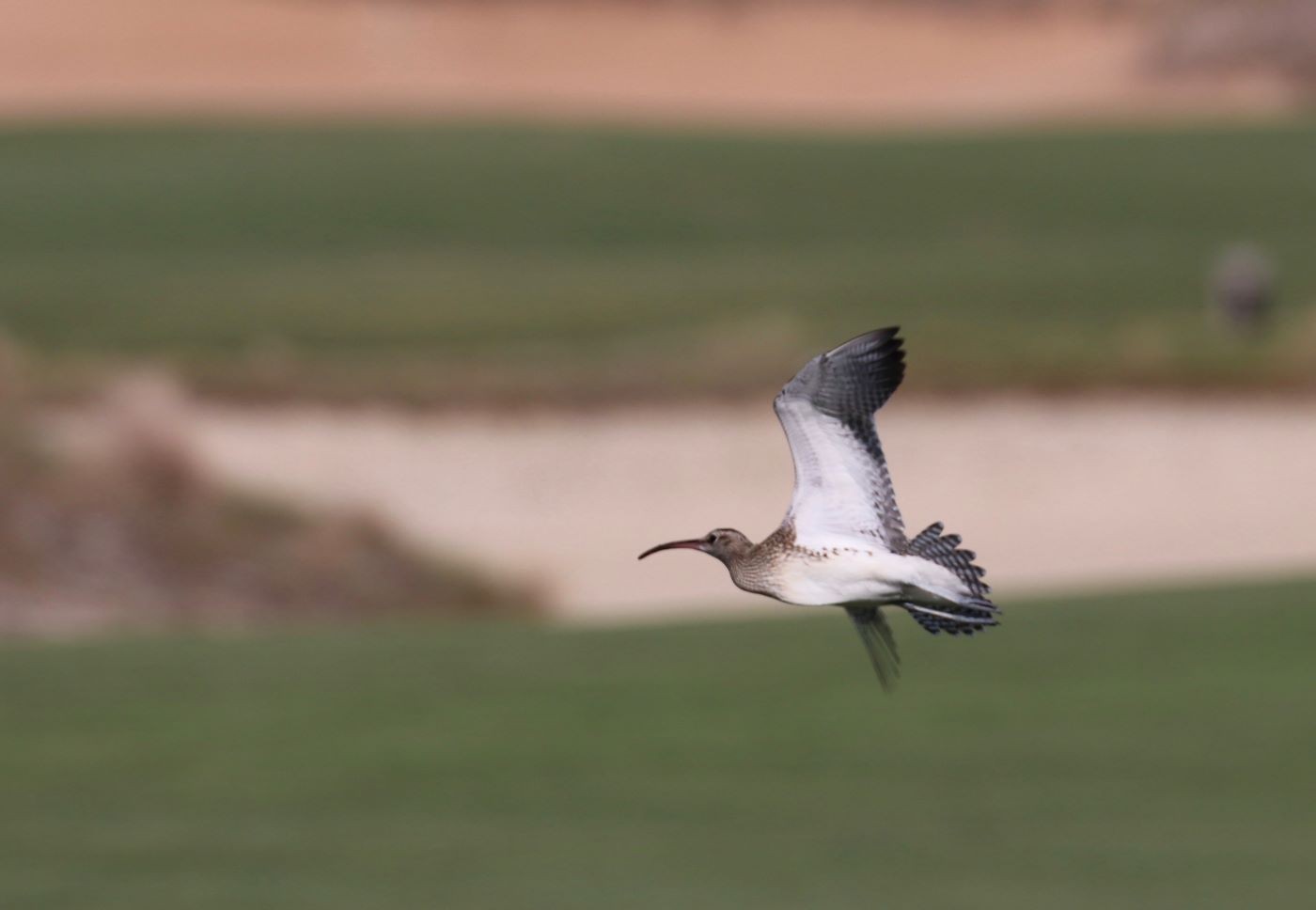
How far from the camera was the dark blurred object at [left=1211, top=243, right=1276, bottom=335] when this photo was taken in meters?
20.1

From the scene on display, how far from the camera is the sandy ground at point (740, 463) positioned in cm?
1758

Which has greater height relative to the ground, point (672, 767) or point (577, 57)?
point (577, 57)

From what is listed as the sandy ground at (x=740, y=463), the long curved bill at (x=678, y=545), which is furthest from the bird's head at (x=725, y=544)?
the sandy ground at (x=740, y=463)

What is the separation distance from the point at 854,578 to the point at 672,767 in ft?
37.1

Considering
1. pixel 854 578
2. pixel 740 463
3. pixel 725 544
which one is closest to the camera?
pixel 854 578

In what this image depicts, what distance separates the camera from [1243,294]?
1992cm

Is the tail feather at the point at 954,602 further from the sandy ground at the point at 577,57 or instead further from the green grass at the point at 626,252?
the sandy ground at the point at 577,57

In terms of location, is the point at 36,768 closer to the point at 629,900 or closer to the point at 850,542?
the point at 629,900

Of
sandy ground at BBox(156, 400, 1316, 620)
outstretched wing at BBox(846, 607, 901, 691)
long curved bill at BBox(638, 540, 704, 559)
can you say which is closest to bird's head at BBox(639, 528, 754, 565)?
long curved bill at BBox(638, 540, 704, 559)

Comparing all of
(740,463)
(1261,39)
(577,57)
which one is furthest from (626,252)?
(577,57)

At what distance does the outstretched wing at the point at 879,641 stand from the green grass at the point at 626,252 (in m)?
14.1

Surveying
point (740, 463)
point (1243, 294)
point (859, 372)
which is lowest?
point (859, 372)

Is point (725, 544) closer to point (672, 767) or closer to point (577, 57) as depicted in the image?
point (672, 767)

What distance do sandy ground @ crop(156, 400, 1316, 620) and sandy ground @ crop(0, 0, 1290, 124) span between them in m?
31.1
